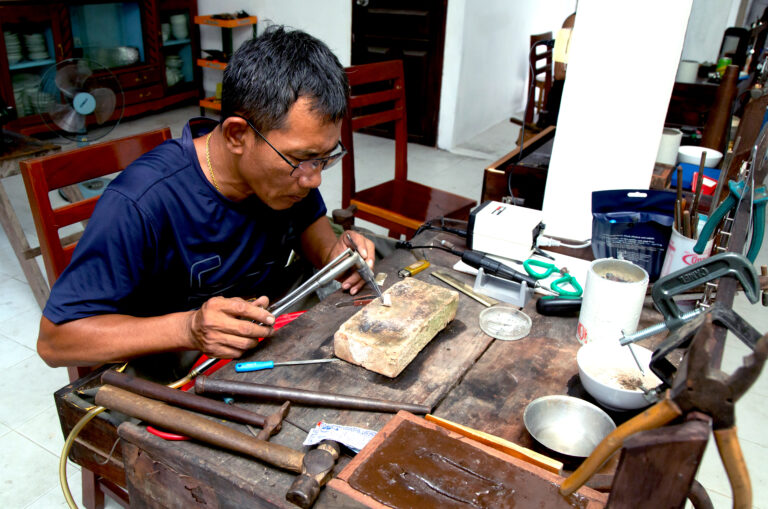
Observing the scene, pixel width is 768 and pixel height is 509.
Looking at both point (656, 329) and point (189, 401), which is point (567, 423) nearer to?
point (656, 329)

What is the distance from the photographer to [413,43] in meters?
5.31

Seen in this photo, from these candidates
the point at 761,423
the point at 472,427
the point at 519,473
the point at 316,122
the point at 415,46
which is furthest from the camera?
the point at 415,46

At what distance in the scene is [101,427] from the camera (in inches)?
43.9

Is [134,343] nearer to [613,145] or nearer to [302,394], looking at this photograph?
[302,394]

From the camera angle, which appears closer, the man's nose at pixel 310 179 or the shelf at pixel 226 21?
the man's nose at pixel 310 179

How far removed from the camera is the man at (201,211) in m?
1.20

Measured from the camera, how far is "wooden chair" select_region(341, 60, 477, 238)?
2615mm

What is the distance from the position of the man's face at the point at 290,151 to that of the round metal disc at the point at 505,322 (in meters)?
0.54

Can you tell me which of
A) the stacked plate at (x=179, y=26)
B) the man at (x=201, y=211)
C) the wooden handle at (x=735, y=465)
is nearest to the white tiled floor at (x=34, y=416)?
the man at (x=201, y=211)

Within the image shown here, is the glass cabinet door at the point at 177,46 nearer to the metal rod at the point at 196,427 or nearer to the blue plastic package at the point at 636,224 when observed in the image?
the blue plastic package at the point at 636,224

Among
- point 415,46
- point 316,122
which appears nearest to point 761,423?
point 316,122

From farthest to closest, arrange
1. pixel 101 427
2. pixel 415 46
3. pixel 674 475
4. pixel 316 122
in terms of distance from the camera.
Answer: pixel 415 46, pixel 316 122, pixel 101 427, pixel 674 475

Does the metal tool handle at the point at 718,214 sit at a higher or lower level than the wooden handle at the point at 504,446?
higher

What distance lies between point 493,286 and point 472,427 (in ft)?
1.85
